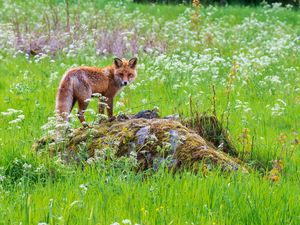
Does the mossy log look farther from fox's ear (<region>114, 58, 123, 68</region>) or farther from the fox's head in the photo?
fox's ear (<region>114, 58, 123, 68</region>)

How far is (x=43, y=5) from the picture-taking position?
2652cm

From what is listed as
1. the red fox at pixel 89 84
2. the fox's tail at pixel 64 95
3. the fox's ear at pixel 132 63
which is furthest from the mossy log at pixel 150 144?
the fox's ear at pixel 132 63

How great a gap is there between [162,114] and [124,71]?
1.03 metres

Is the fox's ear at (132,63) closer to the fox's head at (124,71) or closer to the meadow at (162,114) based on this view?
the fox's head at (124,71)

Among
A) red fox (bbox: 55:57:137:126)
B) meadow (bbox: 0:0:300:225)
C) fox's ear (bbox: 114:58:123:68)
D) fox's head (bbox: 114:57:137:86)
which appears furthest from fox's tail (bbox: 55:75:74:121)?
fox's ear (bbox: 114:58:123:68)

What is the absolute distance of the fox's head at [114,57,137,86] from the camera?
36.2 ft

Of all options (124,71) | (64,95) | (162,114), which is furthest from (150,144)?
(124,71)

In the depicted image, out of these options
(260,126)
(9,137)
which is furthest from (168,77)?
(9,137)

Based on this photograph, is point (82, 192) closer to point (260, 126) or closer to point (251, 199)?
point (251, 199)

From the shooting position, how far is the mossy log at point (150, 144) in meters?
7.41

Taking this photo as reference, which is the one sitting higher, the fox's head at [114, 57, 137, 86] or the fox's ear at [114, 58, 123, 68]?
the fox's ear at [114, 58, 123, 68]

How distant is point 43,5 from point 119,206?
21.5m

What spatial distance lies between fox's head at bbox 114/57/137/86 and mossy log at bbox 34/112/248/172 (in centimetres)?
310

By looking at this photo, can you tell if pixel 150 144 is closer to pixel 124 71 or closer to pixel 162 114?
pixel 162 114
